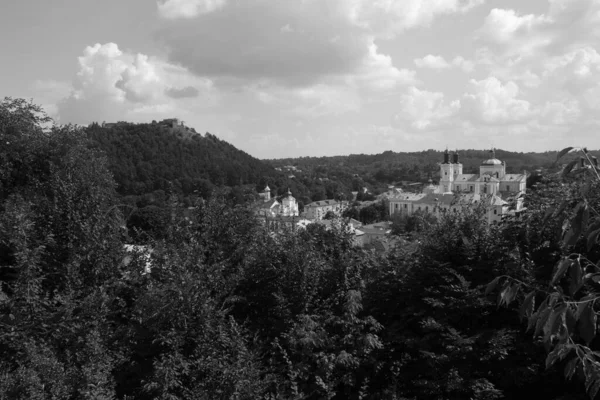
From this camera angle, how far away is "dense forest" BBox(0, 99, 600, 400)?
5.80m

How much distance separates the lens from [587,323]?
5.65 ft

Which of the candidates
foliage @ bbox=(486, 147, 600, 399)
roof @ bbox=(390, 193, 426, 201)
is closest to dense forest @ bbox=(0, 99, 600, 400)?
foliage @ bbox=(486, 147, 600, 399)

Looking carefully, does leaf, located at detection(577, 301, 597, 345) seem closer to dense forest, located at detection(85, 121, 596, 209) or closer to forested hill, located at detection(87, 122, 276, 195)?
dense forest, located at detection(85, 121, 596, 209)

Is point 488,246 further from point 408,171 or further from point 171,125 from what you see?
point 408,171

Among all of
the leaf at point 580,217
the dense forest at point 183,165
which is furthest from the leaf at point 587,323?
the dense forest at point 183,165

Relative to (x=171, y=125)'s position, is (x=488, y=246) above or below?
below

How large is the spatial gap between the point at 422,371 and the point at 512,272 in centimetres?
186

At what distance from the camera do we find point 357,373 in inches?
250

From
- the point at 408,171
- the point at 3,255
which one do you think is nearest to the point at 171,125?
the point at 408,171

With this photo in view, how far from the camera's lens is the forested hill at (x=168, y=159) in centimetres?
8431

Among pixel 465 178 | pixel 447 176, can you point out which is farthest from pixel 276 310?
pixel 447 176

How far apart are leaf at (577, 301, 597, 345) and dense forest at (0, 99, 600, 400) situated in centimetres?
325

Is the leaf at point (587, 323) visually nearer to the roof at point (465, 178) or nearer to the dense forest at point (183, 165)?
the dense forest at point (183, 165)

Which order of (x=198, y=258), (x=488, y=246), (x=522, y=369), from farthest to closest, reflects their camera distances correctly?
1. (x=198, y=258)
2. (x=488, y=246)
3. (x=522, y=369)
